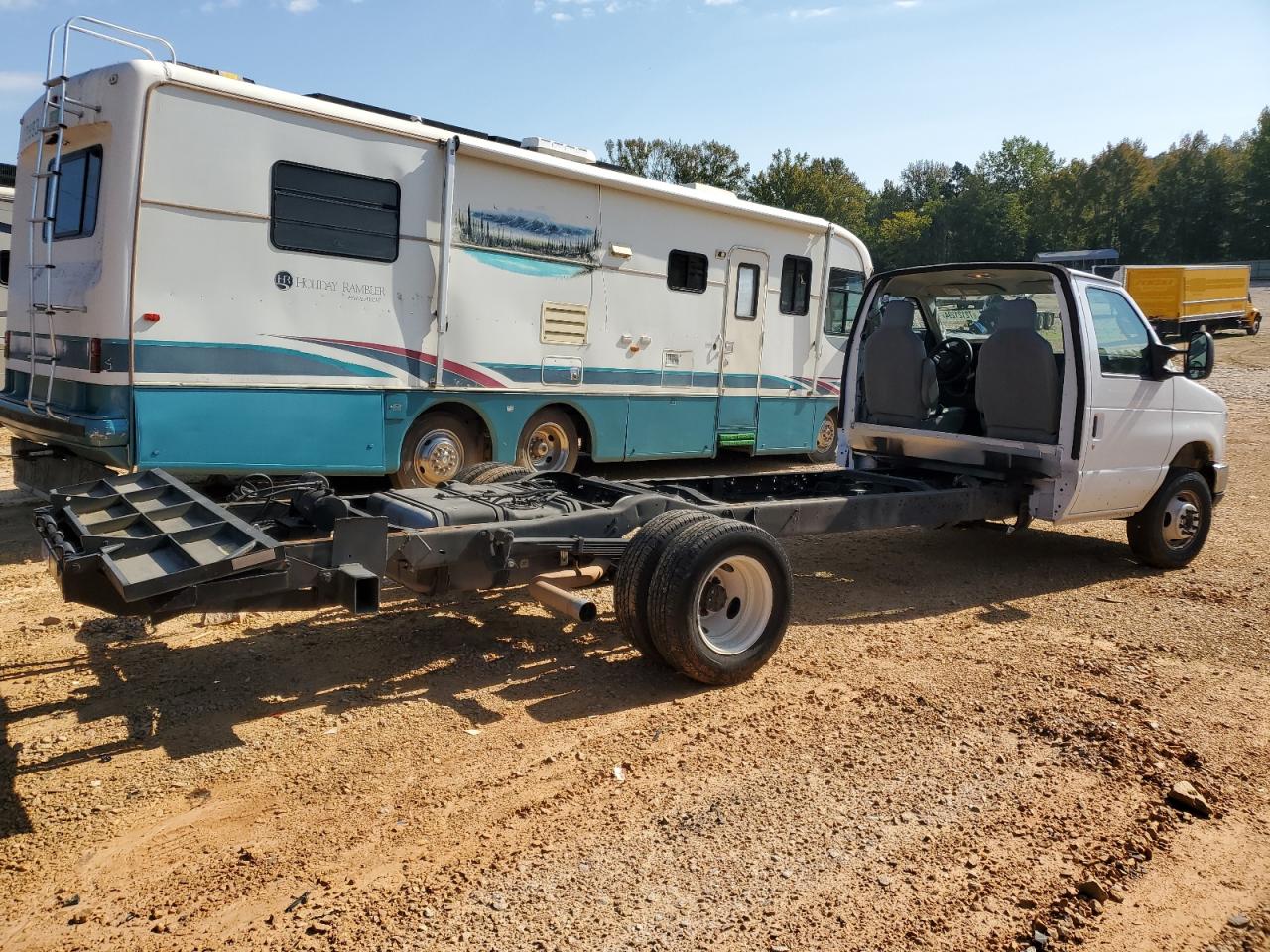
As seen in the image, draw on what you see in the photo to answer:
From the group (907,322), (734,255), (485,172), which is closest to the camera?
(907,322)

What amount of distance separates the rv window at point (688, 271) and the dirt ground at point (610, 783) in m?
4.95

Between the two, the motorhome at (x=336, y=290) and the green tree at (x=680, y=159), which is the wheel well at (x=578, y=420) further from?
the green tree at (x=680, y=159)

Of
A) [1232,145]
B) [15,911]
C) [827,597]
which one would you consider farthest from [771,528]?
[1232,145]

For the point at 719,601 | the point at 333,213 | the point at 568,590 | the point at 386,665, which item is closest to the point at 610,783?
the point at 568,590

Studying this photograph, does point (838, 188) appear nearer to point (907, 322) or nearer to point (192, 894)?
point (907, 322)

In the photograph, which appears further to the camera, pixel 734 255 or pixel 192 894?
pixel 734 255

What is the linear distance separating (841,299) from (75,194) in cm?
811

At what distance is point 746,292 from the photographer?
10.7 metres

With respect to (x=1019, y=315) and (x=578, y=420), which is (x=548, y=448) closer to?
(x=578, y=420)

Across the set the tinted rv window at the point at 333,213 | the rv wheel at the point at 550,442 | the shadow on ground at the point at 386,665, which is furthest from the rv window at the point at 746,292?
the shadow on ground at the point at 386,665

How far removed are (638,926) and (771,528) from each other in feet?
9.26

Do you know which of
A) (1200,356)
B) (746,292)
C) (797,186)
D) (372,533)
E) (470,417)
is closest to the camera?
(372,533)

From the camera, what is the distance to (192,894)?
2834 mm

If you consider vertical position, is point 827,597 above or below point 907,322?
below
